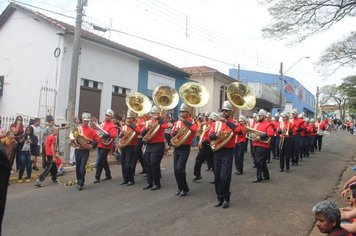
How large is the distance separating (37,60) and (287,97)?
44000 millimetres

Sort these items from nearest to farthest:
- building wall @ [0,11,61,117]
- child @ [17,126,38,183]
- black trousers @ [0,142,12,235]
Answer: black trousers @ [0,142,12,235]
child @ [17,126,38,183]
building wall @ [0,11,61,117]

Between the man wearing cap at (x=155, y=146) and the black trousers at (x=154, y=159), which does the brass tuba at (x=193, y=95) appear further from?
the black trousers at (x=154, y=159)

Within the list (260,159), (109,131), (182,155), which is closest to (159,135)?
(182,155)

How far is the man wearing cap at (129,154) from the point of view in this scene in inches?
387

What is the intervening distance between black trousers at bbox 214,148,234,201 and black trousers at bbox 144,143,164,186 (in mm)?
1796

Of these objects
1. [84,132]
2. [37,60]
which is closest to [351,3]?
[84,132]

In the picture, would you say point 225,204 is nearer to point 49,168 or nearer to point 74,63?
point 49,168

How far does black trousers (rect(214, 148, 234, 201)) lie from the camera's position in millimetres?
7457

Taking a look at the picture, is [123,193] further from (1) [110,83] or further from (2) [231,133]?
(1) [110,83]

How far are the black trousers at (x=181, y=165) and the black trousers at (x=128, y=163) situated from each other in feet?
5.47

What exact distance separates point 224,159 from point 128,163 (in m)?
3.13

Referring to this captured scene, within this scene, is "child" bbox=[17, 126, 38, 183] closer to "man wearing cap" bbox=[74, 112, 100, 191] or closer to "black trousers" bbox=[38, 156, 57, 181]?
"black trousers" bbox=[38, 156, 57, 181]

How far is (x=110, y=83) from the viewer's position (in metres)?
20.6

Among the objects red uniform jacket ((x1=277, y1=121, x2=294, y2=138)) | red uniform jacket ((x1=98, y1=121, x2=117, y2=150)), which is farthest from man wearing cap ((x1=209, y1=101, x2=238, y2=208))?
red uniform jacket ((x1=277, y1=121, x2=294, y2=138))
